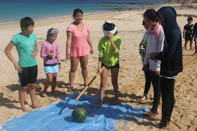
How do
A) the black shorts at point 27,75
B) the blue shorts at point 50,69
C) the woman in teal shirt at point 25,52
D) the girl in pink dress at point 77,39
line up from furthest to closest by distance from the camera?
the blue shorts at point 50,69 → the girl in pink dress at point 77,39 → the black shorts at point 27,75 → the woman in teal shirt at point 25,52

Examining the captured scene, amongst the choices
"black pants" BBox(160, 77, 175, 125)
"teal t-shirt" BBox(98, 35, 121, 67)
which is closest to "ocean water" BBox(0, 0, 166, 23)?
"teal t-shirt" BBox(98, 35, 121, 67)

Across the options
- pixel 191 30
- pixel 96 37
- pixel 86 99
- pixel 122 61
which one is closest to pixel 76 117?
pixel 86 99

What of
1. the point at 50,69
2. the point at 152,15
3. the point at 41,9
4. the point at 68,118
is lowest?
the point at 68,118

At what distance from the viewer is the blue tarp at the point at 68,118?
408 cm

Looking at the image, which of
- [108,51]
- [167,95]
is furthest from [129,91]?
[167,95]

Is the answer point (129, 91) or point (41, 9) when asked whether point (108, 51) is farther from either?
point (41, 9)

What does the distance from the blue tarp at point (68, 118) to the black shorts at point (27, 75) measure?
0.66 metres

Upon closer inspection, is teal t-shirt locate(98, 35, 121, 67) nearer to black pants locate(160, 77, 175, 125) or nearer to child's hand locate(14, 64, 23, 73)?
black pants locate(160, 77, 175, 125)

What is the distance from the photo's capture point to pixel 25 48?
4.30m

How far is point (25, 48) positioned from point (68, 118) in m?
1.58

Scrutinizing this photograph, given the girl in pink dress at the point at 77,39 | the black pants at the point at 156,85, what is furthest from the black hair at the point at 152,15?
the girl in pink dress at the point at 77,39

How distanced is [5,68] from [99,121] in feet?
16.5

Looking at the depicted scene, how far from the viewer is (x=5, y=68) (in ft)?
26.1

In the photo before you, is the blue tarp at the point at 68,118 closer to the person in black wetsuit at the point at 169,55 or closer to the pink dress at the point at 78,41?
the person in black wetsuit at the point at 169,55
